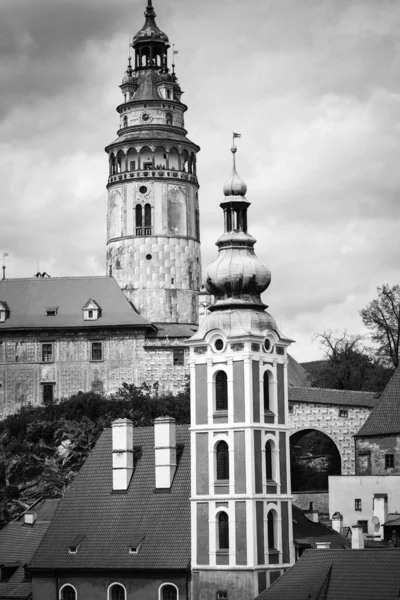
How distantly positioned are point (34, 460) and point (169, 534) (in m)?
25.8

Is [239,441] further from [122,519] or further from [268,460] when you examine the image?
[122,519]

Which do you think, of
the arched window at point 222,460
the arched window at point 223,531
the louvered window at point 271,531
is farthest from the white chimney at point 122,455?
the louvered window at point 271,531

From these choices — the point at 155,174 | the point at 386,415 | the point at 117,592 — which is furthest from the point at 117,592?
the point at 155,174

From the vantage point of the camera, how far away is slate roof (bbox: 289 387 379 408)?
84.5 meters

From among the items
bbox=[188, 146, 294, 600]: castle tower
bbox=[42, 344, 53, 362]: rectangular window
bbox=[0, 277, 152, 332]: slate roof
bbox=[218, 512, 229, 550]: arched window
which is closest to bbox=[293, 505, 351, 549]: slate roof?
bbox=[188, 146, 294, 600]: castle tower

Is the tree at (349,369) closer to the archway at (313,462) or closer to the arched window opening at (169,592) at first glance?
the archway at (313,462)

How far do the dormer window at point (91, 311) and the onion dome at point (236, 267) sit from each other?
107 feet

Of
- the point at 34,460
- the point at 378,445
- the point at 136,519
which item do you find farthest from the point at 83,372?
the point at 136,519

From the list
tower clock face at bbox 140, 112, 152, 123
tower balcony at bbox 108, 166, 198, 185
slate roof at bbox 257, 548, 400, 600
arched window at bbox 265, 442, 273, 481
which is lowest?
slate roof at bbox 257, 548, 400, 600

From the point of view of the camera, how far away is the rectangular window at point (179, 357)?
297ft

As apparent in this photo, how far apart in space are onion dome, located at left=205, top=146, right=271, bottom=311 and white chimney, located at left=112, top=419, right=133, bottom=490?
17.2 ft

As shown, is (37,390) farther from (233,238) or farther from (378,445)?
(233,238)

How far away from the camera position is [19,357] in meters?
91.8

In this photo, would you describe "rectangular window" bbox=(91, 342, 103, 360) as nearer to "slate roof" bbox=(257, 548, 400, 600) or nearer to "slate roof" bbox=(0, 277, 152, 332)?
"slate roof" bbox=(0, 277, 152, 332)
